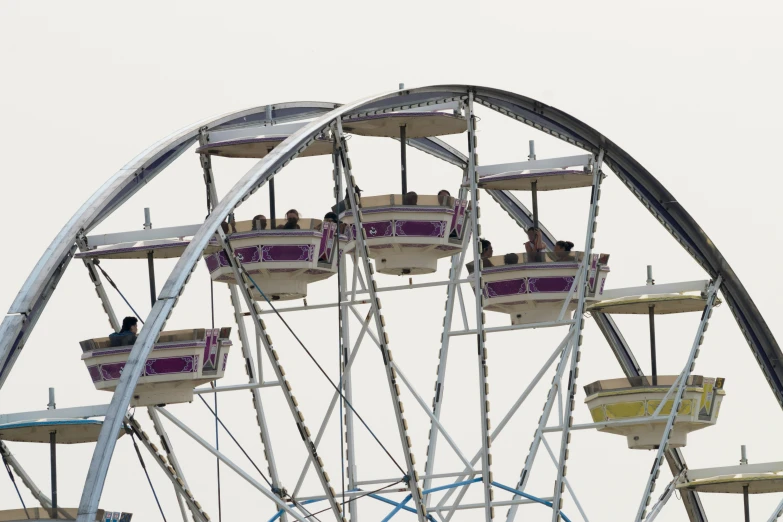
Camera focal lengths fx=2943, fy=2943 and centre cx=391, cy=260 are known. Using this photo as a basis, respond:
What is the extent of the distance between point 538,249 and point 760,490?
9482mm

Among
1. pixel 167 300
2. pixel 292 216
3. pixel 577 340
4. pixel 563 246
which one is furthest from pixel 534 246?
pixel 167 300

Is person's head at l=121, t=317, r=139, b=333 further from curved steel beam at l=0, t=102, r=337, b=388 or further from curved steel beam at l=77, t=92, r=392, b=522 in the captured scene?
curved steel beam at l=77, t=92, r=392, b=522

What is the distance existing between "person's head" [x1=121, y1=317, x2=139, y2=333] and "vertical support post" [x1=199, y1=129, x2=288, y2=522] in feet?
10.9

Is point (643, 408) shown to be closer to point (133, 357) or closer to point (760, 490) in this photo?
point (760, 490)

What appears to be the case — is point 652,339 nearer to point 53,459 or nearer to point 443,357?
point 443,357

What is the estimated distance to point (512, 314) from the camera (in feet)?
195

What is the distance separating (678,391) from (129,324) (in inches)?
486

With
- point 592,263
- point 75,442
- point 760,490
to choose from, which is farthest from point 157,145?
point 760,490

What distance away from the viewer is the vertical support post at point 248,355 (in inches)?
2261

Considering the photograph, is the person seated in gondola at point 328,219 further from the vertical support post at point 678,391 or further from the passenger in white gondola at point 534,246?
the vertical support post at point 678,391

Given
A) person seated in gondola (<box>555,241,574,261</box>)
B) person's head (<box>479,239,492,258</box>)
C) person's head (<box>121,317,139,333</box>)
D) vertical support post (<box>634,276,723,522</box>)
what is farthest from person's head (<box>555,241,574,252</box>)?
person's head (<box>121,317,139,333</box>)

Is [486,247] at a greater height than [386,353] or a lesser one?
greater

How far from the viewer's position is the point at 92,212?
54.4m

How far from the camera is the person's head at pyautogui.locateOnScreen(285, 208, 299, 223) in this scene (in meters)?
55.6
